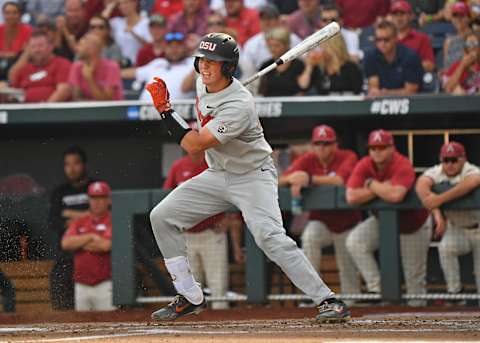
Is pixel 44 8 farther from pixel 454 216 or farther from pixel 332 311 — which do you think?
pixel 332 311

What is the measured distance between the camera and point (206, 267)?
9.52 meters

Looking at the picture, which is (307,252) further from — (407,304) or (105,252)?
(105,252)

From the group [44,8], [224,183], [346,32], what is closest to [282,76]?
[346,32]

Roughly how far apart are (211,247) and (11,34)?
3.81 meters

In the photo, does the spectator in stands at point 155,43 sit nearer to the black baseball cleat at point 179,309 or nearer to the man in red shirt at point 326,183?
the man in red shirt at point 326,183

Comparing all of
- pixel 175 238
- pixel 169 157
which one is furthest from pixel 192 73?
Result: pixel 175 238

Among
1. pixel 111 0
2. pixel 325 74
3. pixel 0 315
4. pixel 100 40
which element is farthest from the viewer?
pixel 111 0

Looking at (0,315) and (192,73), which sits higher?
(192,73)

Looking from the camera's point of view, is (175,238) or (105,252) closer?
(175,238)

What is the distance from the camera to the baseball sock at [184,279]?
6.55 m

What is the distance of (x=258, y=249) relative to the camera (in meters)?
9.36

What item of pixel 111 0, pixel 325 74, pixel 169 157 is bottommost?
pixel 169 157

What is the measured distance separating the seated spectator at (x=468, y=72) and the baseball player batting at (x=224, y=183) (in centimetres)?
378

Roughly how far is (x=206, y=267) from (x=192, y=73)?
2.00 meters
